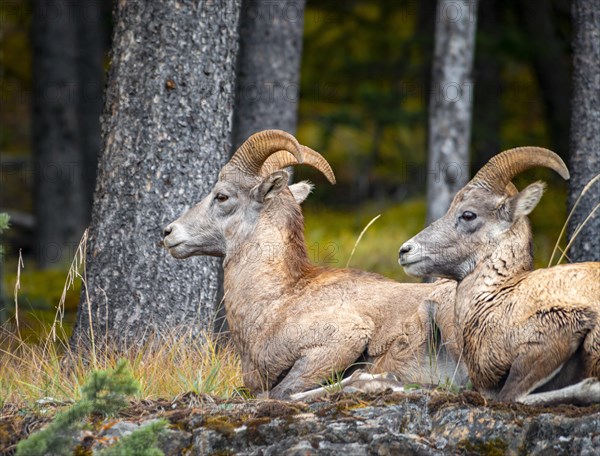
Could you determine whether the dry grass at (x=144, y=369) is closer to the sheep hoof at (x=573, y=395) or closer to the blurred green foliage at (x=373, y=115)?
the sheep hoof at (x=573, y=395)

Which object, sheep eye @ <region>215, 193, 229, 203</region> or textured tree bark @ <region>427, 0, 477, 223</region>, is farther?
textured tree bark @ <region>427, 0, 477, 223</region>

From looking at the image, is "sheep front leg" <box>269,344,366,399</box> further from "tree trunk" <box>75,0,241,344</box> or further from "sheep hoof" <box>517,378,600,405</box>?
"sheep hoof" <box>517,378,600,405</box>

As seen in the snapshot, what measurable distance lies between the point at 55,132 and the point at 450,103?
10.1 metres

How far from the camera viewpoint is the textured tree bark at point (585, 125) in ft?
30.3

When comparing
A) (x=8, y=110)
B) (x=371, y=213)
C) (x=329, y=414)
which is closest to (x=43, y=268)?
(x=371, y=213)

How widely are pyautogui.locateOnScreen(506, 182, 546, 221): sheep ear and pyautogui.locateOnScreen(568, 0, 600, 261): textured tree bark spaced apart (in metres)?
2.53

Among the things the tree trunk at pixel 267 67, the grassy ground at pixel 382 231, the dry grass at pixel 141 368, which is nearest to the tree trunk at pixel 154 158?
the dry grass at pixel 141 368

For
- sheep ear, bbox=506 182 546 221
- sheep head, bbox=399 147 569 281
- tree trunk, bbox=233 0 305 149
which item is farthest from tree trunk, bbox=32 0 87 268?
sheep ear, bbox=506 182 546 221

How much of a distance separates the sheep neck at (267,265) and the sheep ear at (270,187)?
0.11 meters

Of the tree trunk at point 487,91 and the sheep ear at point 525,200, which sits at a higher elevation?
the tree trunk at point 487,91

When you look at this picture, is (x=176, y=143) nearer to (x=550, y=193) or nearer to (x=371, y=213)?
(x=550, y=193)

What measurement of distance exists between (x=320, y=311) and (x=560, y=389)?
2.00 meters

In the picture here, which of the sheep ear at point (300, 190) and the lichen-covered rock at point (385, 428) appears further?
the sheep ear at point (300, 190)

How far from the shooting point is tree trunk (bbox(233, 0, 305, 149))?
37.6 ft
